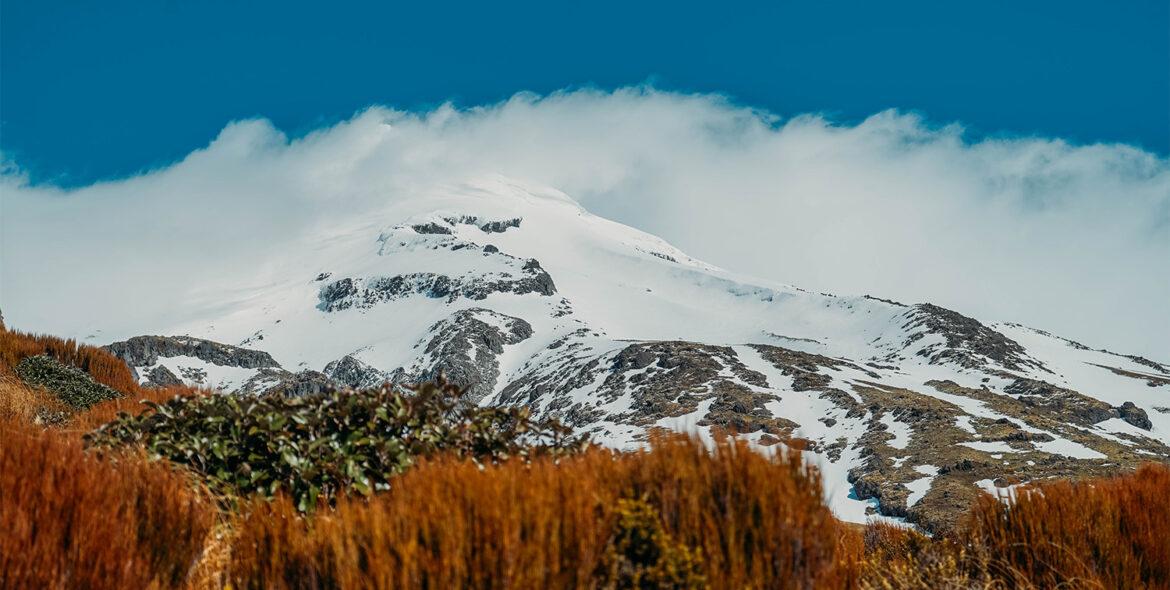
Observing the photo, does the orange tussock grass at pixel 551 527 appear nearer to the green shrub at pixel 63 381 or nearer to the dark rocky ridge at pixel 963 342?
the green shrub at pixel 63 381

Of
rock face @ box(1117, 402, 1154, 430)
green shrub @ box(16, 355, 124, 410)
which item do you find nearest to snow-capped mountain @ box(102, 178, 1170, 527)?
rock face @ box(1117, 402, 1154, 430)

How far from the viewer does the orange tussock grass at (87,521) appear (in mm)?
3186

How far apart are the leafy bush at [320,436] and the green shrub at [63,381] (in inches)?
215

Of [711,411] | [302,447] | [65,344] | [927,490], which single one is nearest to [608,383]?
[711,411]

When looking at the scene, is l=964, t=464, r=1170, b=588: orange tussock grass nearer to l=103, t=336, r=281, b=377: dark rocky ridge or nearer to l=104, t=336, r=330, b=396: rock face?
l=104, t=336, r=330, b=396: rock face

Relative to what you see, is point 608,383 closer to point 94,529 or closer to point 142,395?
point 142,395

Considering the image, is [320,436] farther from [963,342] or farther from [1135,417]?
[963,342]

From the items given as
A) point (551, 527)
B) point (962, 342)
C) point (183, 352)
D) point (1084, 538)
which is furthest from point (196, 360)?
point (551, 527)

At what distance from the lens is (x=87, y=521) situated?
11.2ft

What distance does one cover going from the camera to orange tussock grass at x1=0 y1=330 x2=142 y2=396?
11727 millimetres

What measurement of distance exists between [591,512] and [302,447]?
2642 mm

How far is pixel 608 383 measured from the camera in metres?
116

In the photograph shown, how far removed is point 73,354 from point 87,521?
11323 mm

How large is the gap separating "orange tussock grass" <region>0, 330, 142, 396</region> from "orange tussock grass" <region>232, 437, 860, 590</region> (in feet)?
33.8
